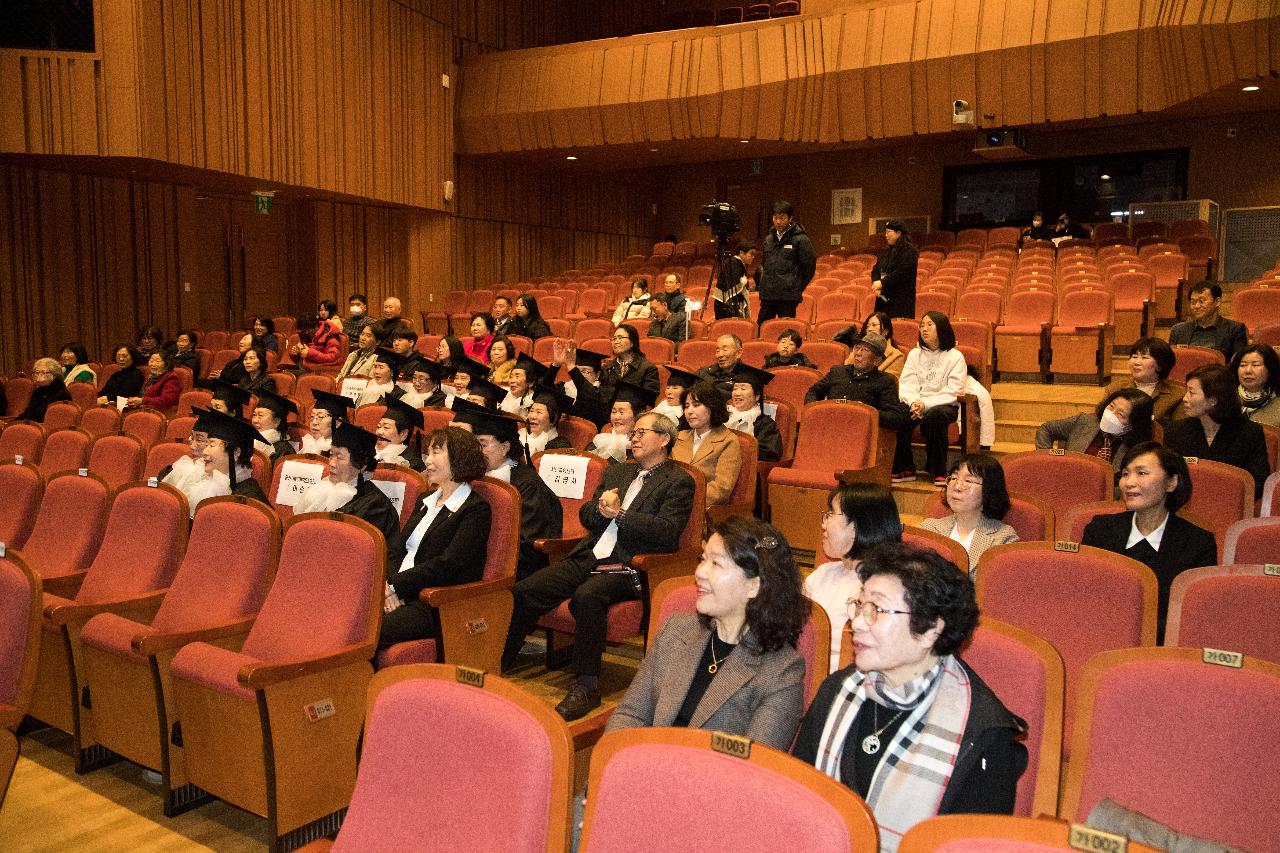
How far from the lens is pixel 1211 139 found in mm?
12109

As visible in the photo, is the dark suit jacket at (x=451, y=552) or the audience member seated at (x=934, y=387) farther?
the audience member seated at (x=934, y=387)

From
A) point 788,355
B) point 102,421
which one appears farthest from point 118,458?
point 788,355

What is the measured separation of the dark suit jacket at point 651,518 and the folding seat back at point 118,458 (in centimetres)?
263

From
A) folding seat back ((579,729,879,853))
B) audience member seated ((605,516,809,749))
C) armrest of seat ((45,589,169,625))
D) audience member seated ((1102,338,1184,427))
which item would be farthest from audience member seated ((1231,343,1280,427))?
armrest of seat ((45,589,169,625))

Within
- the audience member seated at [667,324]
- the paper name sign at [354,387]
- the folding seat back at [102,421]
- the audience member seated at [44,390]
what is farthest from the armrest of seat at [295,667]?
the audience member seated at [44,390]

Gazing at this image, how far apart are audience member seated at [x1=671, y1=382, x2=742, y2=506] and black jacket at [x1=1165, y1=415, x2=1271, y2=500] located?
1.76 m

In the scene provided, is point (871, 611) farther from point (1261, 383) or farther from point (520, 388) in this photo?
point (520, 388)

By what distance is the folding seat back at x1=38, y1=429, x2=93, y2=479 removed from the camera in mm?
5418

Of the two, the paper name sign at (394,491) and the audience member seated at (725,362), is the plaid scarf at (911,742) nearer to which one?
the paper name sign at (394,491)

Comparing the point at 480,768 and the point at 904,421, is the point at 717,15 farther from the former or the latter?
the point at 480,768

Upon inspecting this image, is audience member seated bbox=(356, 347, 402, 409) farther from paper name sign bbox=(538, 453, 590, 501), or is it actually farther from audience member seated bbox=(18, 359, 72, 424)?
audience member seated bbox=(18, 359, 72, 424)

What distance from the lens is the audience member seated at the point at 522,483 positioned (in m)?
3.95

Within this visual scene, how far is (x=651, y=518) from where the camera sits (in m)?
3.62

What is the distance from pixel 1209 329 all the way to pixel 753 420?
2.78 metres
